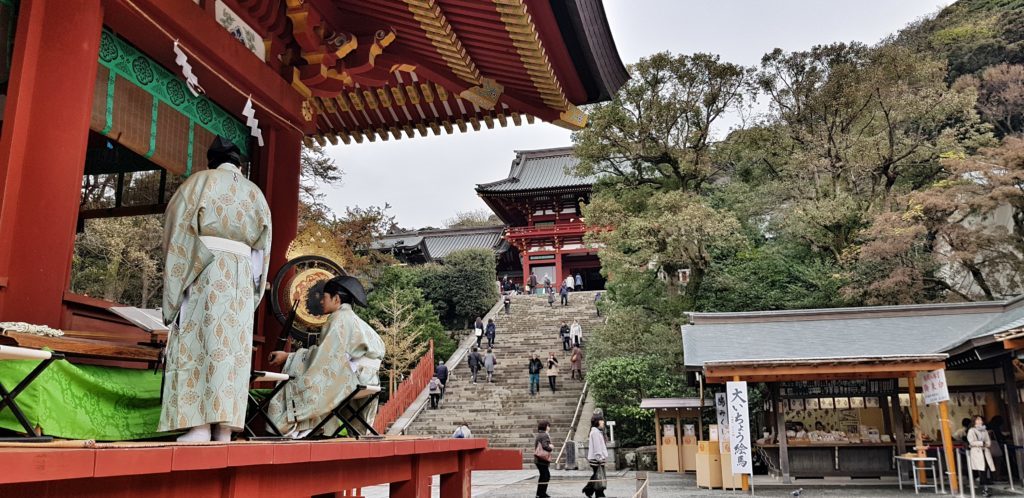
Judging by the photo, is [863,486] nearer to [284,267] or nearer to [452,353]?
[284,267]

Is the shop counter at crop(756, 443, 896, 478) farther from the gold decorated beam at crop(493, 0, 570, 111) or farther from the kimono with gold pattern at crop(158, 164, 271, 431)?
the kimono with gold pattern at crop(158, 164, 271, 431)

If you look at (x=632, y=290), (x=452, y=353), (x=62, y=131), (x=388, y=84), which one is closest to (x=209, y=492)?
(x=62, y=131)

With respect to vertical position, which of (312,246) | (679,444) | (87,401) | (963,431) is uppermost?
(312,246)

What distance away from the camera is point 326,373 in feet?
13.1

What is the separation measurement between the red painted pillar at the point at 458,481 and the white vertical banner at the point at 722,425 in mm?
7941

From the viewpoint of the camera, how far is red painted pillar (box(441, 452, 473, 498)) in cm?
511

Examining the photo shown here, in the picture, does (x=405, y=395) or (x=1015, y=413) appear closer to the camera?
(x=1015, y=413)

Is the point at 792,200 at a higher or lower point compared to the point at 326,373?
higher

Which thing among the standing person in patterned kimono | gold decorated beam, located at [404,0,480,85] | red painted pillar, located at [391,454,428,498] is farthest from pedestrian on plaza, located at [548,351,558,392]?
the standing person in patterned kimono

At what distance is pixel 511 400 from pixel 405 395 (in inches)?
122

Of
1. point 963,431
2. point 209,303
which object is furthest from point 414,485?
point 963,431

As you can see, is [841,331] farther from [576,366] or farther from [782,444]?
[576,366]

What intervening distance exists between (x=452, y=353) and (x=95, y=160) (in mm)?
22728

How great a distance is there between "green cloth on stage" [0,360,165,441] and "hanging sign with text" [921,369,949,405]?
10468mm
